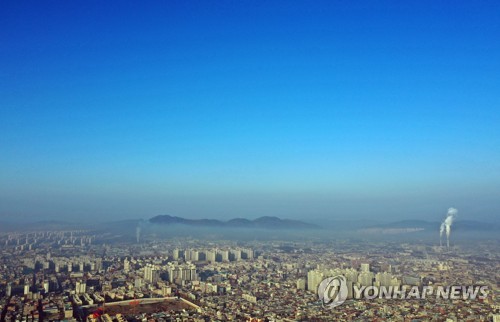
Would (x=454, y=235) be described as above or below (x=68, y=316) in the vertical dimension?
above

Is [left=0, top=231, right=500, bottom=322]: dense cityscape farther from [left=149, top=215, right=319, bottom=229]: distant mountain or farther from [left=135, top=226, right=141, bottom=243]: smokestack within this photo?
[left=149, top=215, right=319, bottom=229]: distant mountain

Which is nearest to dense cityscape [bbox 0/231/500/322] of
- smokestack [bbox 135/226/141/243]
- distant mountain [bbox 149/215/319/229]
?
smokestack [bbox 135/226/141/243]

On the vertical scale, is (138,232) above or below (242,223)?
below

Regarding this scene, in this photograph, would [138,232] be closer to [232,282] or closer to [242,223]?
[242,223]

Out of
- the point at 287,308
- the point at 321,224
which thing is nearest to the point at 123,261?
A: the point at 287,308

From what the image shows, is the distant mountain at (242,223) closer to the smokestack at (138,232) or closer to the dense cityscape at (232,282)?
the smokestack at (138,232)

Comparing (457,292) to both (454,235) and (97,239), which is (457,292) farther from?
(97,239)

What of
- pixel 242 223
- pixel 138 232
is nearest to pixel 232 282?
pixel 138 232
